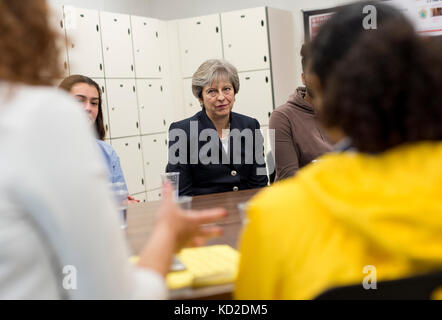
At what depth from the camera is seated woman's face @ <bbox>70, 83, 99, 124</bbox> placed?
306 cm

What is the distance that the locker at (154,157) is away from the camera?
6098 mm

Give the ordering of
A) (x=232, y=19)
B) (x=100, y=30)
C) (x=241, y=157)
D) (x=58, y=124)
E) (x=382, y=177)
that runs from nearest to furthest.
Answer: (x=58, y=124) → (x=382, y=177) → (x=241, y=157) → (x=100, y=30) → (x=232, y=19)

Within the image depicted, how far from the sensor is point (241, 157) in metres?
3.08

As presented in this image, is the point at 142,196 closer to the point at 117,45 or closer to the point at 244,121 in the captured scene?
the point at 117,45

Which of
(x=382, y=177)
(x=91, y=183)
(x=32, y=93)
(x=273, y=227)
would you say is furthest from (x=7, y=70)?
(x=382, y=177)

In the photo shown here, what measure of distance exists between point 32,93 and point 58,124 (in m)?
0.07

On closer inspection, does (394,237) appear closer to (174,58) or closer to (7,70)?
(7,70)

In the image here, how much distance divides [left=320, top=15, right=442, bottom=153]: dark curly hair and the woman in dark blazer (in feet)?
6.60

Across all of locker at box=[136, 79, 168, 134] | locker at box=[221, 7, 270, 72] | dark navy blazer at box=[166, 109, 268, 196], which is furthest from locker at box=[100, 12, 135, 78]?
dark navy blazer at box=[166, 109, 268, 196]

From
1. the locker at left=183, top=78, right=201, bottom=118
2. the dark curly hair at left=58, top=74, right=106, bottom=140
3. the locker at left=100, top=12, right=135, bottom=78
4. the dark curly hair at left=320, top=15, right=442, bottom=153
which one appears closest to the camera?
the dark curly hair at left=320, top=15, right=442, bottom=153

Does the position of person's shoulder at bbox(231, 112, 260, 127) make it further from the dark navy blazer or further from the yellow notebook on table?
the yellow notebook on table

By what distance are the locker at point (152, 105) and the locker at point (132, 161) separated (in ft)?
0.80

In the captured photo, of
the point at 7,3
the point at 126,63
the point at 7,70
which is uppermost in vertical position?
the point at 126,63

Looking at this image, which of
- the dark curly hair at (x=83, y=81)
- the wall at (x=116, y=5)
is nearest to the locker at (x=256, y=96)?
the wall at (x=116, y=5)
